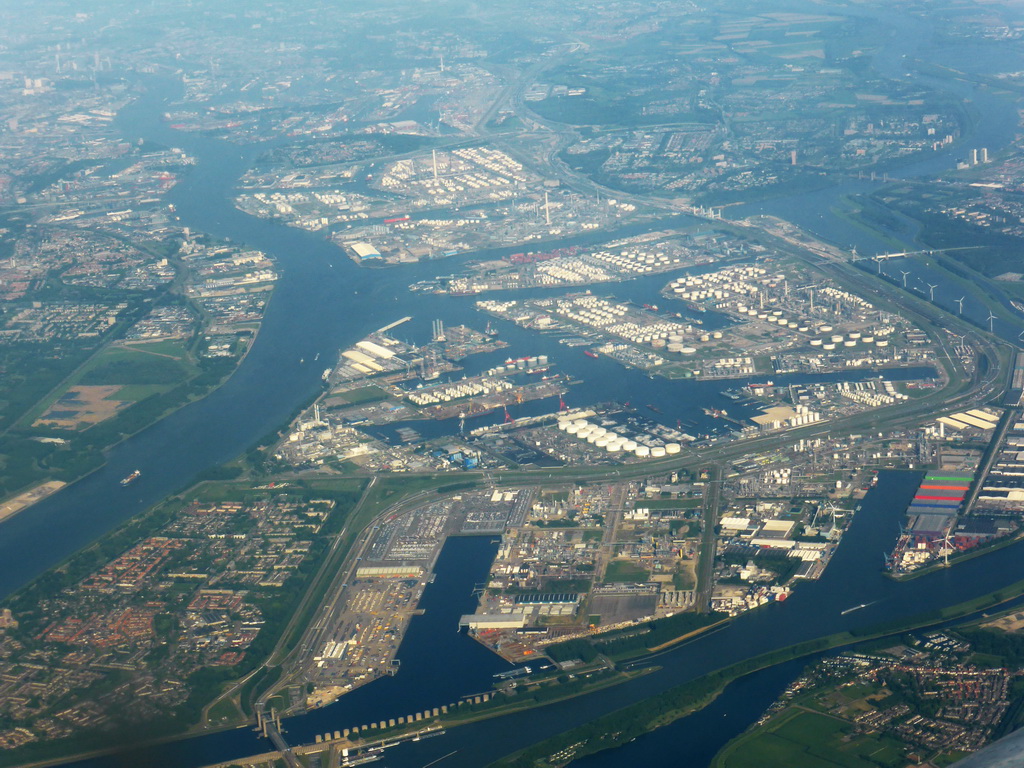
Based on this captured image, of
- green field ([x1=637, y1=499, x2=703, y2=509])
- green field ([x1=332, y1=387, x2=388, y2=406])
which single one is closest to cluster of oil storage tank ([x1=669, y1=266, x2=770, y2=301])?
green field ([x1=332, y1=387, x2=388, y2=406])

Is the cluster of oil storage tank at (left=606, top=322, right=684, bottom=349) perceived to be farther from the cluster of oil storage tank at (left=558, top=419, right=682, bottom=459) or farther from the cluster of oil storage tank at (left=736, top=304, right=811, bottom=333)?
the cluster of oil storage tank at (left=558, top=419, right=682, bottom=459)

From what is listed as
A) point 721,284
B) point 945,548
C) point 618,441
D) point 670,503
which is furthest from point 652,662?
point 721,284

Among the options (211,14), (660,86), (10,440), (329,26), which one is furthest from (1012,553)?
(211,14)

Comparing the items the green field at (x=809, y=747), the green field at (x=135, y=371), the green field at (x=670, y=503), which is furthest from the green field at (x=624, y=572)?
the green field at (x=135, y=371)

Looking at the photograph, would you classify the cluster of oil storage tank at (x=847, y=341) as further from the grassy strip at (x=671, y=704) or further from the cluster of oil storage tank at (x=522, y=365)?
the grassy strip at (x=671, y=704)

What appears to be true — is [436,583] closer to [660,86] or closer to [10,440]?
[10,440]

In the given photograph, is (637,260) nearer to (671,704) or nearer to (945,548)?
(945,548)

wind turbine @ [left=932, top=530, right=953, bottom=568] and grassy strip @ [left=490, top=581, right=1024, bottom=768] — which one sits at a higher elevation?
wind turbine @ [left=932, top=530, right=953, bottom=568]
